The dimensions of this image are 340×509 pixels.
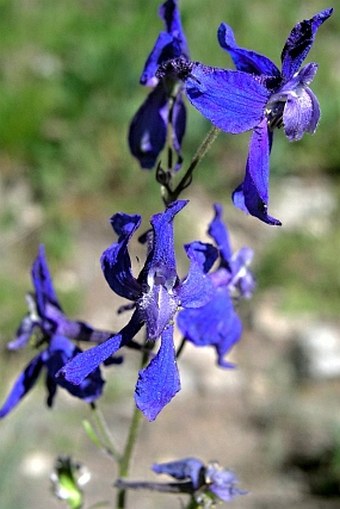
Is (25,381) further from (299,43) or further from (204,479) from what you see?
(299,43)

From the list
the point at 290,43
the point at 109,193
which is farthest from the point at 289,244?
the point at 290,43

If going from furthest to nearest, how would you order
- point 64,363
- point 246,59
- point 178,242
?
point 178,242
point 64,363
point 246,59

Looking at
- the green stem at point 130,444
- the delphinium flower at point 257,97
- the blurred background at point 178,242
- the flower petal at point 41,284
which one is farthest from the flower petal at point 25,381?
the blurred background at point 178,242

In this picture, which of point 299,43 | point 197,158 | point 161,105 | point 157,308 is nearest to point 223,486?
point 157,308

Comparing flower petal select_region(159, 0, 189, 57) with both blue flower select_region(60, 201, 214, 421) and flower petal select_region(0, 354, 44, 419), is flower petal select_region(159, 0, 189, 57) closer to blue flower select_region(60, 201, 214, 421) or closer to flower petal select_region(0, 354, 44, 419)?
blue flower select_region(60, 201, 214, 421)

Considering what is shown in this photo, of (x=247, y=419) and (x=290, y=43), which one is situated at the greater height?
(x=247, y=419)

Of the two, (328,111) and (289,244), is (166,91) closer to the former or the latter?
(289,244)
